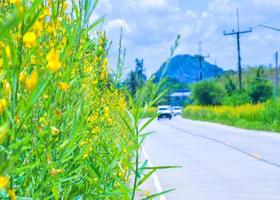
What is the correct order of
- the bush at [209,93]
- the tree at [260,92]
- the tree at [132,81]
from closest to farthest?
1. the tree at [132,81]
2. the tree at [260,92]
3. the bush at [209,93]

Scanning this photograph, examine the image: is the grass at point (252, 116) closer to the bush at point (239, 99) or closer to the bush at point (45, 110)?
the bush at point (239, 99)

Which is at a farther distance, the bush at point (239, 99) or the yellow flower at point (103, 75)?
the bush at point (239, 99)

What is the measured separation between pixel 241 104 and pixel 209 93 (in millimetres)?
18994

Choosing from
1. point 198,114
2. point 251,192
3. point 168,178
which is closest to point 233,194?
point 251,192

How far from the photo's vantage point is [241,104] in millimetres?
62812

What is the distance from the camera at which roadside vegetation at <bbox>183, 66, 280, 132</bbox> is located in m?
39.8

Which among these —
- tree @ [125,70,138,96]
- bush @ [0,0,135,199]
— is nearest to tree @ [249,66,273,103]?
tree @ [125,70,138,96]

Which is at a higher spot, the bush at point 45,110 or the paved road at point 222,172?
the bush at point 45,110

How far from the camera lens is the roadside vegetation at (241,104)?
131ft

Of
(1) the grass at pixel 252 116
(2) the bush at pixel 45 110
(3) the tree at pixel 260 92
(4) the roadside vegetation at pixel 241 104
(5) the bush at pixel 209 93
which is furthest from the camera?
(5) the bush at pixel 209 93

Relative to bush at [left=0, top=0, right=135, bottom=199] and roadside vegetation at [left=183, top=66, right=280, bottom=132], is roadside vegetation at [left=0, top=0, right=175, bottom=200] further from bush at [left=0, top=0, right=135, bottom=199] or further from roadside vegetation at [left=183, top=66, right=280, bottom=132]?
roadside vegetation at [left=183, top=66, right=280, bottom=132]

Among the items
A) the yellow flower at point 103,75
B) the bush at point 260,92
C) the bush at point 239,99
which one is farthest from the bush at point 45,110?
the bush at point 260,92

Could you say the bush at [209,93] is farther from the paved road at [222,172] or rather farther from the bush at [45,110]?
the bush at [45,110]

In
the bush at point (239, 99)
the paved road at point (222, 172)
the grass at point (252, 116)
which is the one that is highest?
the bush at point (239, 99)
